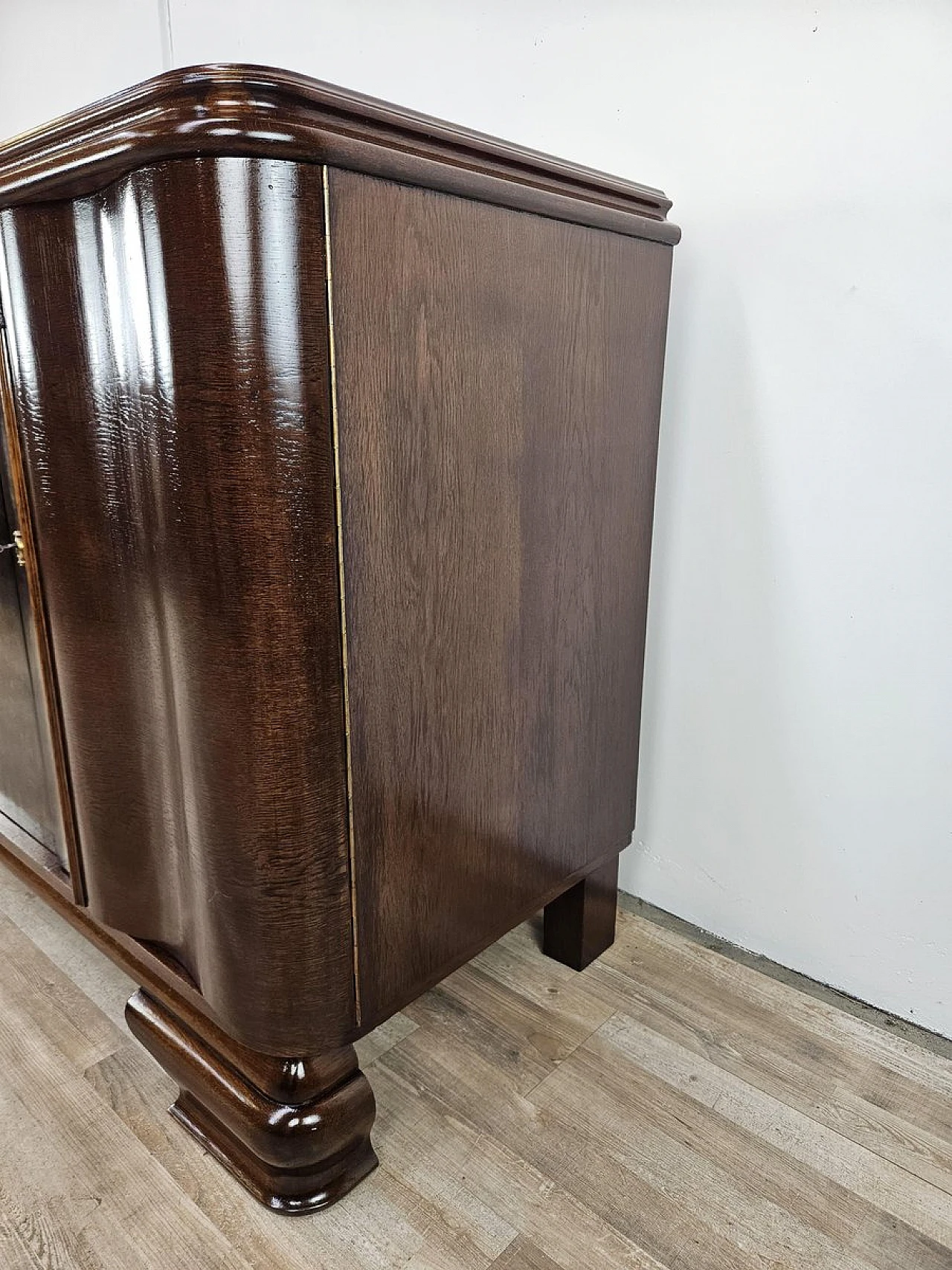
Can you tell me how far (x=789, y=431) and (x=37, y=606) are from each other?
829mm

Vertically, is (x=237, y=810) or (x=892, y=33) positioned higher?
(x=892, y=33)

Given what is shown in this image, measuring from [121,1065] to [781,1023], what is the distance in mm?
772

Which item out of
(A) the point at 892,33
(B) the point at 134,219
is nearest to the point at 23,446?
(B) the point at 134,219

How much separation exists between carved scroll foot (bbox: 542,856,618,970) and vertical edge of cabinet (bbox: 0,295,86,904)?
1.89ft

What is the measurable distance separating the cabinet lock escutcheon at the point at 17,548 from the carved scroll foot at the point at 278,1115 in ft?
1.59

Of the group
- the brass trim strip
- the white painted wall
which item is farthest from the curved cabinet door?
the white painted wall

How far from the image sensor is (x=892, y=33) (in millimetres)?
874

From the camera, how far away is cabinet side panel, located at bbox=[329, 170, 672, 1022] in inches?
27.6

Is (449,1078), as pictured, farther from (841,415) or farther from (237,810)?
(841,415)

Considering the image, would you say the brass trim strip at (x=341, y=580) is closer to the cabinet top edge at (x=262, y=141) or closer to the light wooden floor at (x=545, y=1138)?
the cabinet top edge at (x=262, y=141)

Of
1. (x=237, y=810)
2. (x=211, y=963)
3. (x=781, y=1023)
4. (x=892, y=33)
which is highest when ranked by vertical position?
(x=892, y=33)

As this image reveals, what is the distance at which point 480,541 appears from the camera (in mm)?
818

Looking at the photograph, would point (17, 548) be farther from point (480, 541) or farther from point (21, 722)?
point (480, 541)

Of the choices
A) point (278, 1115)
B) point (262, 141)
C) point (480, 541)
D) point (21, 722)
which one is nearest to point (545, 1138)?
point (278, 1115)
